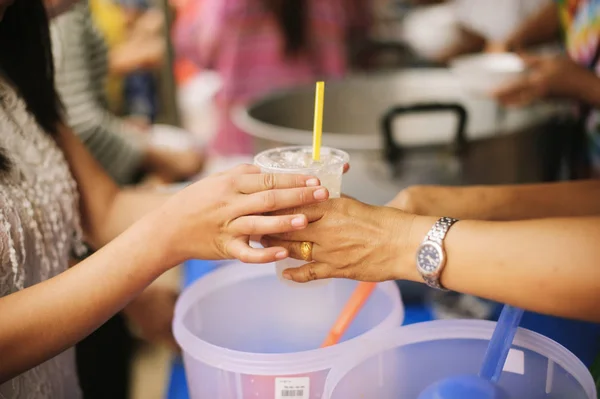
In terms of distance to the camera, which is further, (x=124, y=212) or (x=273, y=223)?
(x=124, y=212)

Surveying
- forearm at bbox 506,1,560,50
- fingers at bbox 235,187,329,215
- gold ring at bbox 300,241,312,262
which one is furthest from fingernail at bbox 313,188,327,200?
forearm at bbox 506,1,560,50

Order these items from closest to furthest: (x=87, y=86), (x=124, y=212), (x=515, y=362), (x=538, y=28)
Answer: (x=515, y=362) → (x=124, y=212) → (x=87, y=86) → (x=538, y=28)

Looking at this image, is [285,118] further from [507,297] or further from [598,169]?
[507,297]

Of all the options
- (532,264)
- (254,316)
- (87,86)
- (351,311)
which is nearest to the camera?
(532,264)

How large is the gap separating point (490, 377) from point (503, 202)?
0.37 m

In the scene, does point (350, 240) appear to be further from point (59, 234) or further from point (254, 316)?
point (59, 234)

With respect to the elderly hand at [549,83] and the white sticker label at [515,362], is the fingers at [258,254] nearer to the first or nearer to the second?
the white sticker label at [515,362]

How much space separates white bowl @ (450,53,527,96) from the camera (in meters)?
1.64

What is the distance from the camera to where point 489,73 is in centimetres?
164

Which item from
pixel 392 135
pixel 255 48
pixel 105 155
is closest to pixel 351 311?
pixel 392 135

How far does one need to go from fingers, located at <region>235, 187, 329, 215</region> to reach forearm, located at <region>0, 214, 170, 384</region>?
0.51 feet

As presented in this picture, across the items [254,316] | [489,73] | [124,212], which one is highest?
[489,73]

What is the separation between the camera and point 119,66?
389cm

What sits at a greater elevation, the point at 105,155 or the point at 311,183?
the point at 311,183
